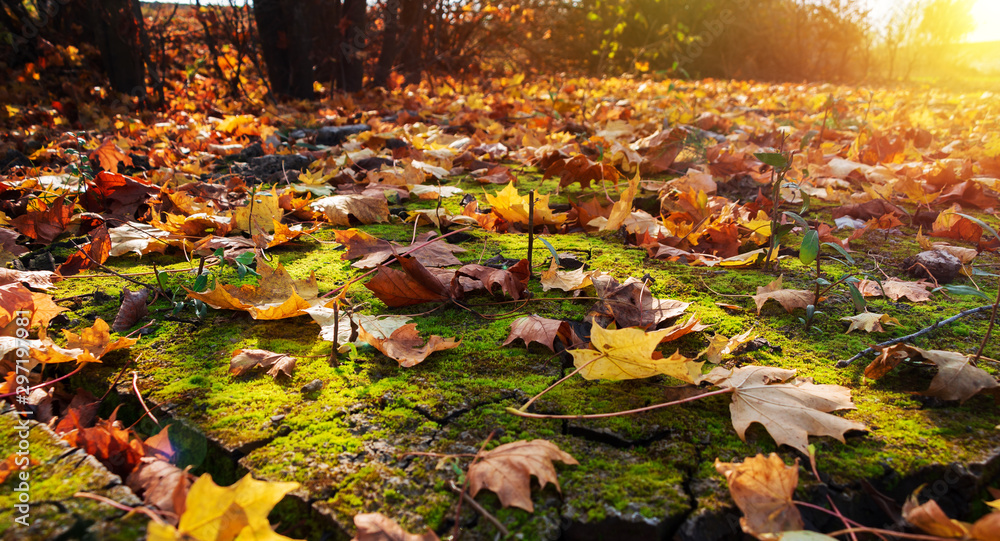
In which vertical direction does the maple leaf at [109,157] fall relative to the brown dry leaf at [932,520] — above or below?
above

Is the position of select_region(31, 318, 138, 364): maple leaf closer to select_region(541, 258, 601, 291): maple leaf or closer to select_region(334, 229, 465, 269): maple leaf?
select_region(334, 229, 465, 269): maple leaf

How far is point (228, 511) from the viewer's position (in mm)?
682

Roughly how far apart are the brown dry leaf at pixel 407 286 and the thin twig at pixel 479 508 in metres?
0.67

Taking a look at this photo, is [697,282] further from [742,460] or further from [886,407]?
[742,460]

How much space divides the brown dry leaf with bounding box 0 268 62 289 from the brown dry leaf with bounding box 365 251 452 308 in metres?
0.89

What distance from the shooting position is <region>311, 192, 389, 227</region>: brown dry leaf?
6.91 feet

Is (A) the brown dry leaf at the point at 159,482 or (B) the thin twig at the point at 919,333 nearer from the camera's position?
(A) the brown dry leaf at the point at 159,482

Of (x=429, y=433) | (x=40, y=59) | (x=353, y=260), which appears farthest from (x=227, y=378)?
(x=40, y=59)

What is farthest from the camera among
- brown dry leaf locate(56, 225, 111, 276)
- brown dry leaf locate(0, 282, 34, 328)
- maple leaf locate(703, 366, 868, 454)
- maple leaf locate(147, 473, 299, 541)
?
brown dry leaf locate(56, 225, 111, 276)

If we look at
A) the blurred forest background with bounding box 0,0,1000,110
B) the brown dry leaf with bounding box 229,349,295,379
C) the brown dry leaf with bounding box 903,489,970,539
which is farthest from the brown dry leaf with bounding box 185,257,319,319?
the blurred forest background with bounding box 0,0,1000,110

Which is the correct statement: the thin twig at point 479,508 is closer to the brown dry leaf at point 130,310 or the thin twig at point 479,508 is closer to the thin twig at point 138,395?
the thin twig at point 138,395

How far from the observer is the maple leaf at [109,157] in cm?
258

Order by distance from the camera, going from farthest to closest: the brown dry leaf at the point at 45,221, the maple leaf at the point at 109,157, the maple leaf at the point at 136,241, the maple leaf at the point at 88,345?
1. the maple leaf at the point at 109,157
2. the brown dry leaf at the point at 45,221
3. the maple leaf at the point at 136,241
4. the maple leaf at the point at 88,345

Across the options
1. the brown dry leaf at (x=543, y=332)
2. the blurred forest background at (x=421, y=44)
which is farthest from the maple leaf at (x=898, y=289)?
the blurred forest background at (x=421, y=44)
